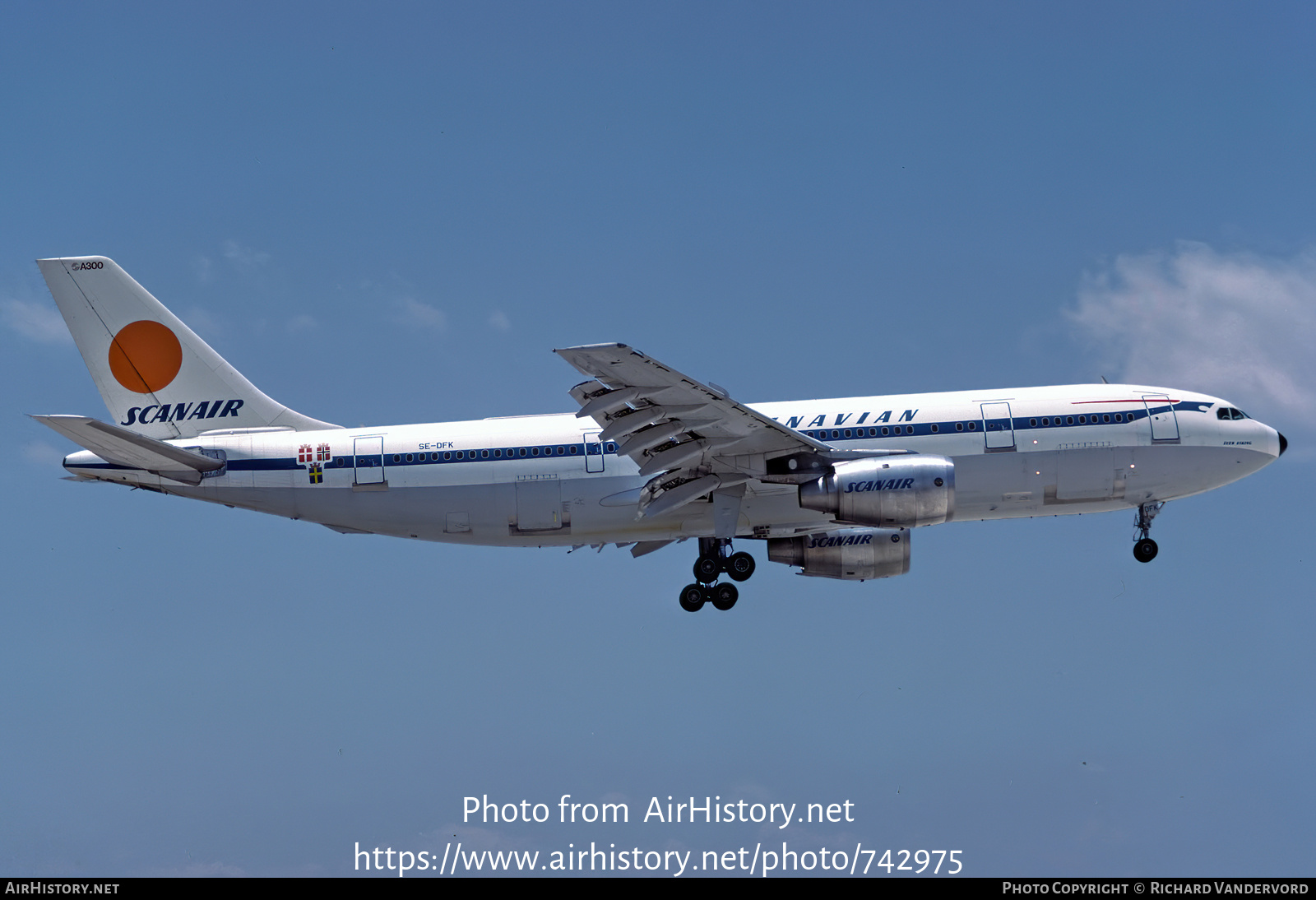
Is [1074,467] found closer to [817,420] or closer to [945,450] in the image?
[945,450]

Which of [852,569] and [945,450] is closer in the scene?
[945,450]

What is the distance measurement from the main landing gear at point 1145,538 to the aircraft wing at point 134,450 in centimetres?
2583

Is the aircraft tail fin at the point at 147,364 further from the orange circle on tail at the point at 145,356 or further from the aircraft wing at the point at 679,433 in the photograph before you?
the aircraft wing at the point at 679,433

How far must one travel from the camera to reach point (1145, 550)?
43281mm

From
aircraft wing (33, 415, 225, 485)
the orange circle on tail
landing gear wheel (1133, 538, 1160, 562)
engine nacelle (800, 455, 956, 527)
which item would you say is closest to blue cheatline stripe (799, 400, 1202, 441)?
engine nacelle (800, 455, 956, 527)

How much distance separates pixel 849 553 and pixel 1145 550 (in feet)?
27.8

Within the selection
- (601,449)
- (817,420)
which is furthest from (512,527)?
(817,420)

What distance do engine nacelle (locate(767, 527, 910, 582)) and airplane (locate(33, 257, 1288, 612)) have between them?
2059mm

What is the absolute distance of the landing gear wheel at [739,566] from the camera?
42500 millimetres
